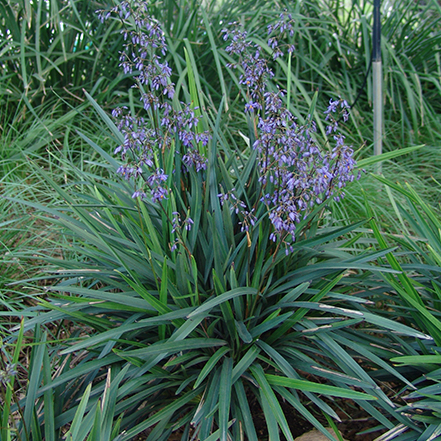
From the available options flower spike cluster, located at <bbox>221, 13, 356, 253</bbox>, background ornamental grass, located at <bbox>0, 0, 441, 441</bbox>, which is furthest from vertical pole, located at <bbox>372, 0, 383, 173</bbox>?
flower spike cluster, located at <bbox>221, 13, 356, 253</bbox>

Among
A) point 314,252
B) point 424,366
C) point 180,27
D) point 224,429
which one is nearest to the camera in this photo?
point 224,429

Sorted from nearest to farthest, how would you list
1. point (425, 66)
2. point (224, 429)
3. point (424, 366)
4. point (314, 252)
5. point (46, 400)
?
point (224, 429) < point (46, 400) < point (424, 366) < point (314, 252) < point (425, 66)

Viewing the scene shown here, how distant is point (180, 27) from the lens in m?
3.90

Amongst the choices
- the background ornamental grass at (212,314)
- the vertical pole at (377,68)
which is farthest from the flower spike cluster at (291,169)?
the vertical pole at (377,68)

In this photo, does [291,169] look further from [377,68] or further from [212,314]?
[377,68]

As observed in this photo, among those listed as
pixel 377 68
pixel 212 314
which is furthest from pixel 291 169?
pixel 377 68

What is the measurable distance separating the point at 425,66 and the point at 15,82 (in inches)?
148

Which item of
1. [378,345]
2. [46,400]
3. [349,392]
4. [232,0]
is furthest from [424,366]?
[232,0]

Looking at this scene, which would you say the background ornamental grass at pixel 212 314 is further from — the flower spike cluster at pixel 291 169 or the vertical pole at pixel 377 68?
the vertical pole at pixel 377 68

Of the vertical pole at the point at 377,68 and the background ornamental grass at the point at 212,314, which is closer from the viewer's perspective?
the background ornamental grass at the point at 212,314

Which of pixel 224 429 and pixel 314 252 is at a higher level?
pixel 314 252

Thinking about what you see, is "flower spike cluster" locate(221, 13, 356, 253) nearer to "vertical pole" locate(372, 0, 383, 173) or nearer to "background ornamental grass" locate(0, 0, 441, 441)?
Answer: "background ornamental grass" locate(0, 0, 441, 441)

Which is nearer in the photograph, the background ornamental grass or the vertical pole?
the background ornamental grass

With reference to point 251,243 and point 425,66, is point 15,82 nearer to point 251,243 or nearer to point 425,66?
point 251,243
